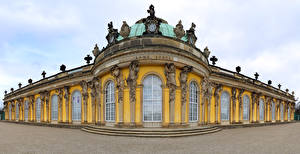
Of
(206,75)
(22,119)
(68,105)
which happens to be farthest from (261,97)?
(22,119)

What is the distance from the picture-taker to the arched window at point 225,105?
2374 centimetres

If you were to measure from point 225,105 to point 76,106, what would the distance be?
2099 centimetres

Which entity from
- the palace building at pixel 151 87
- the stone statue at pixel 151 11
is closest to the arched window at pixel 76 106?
the palace building at pixel 151 87

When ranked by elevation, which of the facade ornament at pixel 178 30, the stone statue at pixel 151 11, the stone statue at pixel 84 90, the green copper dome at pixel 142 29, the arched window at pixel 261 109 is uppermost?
the stone statue at pixel 151 11

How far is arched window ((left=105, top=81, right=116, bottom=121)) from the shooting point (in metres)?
18.3

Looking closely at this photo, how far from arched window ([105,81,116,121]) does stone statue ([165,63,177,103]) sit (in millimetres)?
6258

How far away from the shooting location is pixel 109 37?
781 inches

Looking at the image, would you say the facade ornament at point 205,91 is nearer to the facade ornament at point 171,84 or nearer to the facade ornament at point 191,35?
the facade ornament at point 191,35

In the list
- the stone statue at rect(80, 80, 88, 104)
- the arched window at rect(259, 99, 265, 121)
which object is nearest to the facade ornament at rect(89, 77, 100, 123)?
the stone statue at rect(80, 80, 88, 104)

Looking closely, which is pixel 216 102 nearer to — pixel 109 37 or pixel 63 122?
pixel 109 37

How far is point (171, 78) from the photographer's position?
1597 centimetres

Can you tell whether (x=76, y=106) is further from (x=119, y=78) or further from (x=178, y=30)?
(x=178, y=30)

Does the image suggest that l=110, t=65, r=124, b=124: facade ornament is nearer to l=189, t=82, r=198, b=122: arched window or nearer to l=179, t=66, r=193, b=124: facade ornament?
l=179, t=66, r=193, b=124: facade ornament

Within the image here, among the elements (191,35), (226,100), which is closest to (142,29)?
(191,35)
